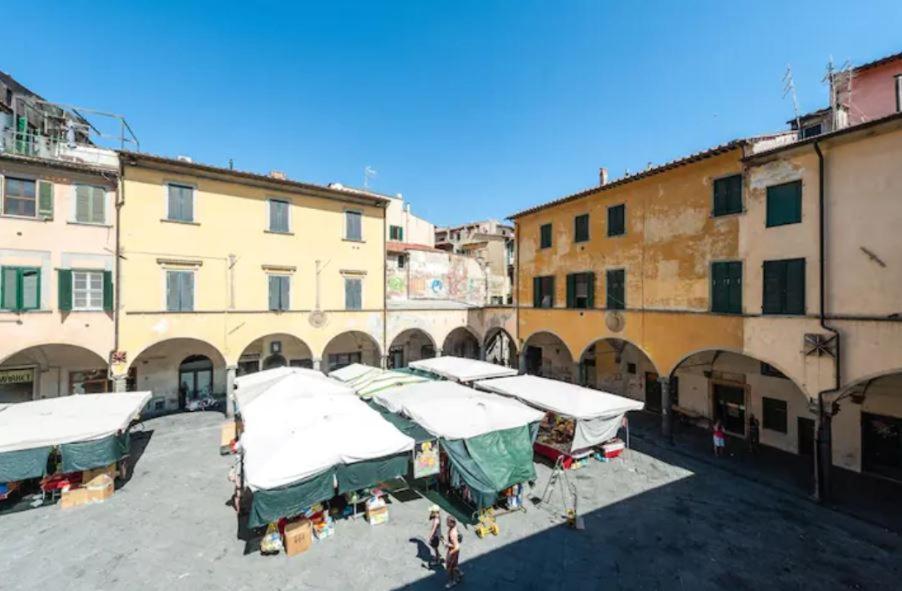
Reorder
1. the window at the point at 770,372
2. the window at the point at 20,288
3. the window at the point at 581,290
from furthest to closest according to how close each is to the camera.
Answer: the window at the point at 581,290
the window at the point at 770,372
the window at the point at 20,288

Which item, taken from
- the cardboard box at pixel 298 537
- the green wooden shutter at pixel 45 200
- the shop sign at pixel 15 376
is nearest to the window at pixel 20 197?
the green wooden shutter at pixel 45 200

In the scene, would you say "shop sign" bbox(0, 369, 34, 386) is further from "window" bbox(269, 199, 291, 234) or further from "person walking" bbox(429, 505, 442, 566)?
"person walking" bbox(429, 505, 442, 566)

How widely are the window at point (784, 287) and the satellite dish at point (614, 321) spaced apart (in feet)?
18.9

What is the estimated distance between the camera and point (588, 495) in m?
12.6

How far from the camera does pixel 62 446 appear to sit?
11.4 meters

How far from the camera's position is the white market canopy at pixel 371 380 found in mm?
16266

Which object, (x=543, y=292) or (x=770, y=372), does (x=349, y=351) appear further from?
(x=770, y=372)

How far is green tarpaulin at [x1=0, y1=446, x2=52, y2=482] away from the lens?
1090cm

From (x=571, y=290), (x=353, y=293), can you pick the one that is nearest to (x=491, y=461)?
(x=571, y=290)

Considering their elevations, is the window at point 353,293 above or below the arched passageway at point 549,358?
above

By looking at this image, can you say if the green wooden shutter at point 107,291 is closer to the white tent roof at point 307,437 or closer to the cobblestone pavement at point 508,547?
the cobblestone pavement at point 508,547

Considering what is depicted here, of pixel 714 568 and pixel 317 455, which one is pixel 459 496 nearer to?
pixel 317 455

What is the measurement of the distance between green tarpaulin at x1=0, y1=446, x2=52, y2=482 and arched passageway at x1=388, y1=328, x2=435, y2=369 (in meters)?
19.1

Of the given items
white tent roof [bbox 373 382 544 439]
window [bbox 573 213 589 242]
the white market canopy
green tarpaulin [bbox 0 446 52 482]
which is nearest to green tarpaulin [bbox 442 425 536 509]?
white tent roof [bbox 373 382 544 439]
